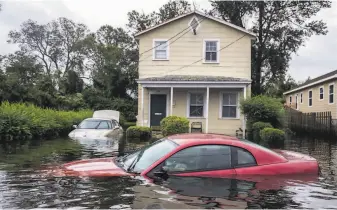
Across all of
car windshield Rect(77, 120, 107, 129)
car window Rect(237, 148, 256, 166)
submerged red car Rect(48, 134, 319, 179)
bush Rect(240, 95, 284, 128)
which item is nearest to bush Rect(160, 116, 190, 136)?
car windshield Rect(77, 120, 107, 129)

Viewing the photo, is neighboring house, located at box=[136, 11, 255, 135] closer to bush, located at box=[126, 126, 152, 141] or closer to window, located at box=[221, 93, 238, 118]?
window, located at box=[221, 93, 238, 118]

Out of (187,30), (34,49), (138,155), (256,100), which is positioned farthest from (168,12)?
(138,155)

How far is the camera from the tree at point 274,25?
3275 centimetres

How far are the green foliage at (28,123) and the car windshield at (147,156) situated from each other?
11711mm

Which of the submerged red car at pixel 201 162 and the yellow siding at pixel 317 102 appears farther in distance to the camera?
the yellow siding at pixel 317 102

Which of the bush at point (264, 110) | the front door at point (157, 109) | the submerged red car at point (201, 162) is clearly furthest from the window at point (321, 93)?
the submerged red car at point (201, 162)

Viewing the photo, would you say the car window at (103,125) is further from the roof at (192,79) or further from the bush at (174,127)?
the roof at (192,79)

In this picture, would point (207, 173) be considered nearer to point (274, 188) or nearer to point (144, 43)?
point (274, 188)

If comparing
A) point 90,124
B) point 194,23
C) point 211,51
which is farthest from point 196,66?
point 90,124

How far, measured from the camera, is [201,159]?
20.0ft

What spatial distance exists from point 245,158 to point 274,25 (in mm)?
29745

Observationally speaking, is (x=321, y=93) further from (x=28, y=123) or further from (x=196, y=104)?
(x=28, y=123)

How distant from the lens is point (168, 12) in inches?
1576

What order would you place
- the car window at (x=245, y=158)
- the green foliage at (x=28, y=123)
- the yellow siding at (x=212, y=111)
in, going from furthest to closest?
1. the yellow siding at (x=212, y=111)
2. the green foliage at (x=28, y=123)
3. the car window at (x=245, y=158)
